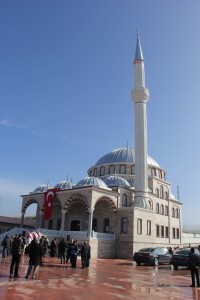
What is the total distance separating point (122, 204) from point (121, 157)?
8.51 m

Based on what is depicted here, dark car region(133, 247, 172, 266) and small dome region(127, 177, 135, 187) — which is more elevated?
small dome region(127, 177, 135, 187)

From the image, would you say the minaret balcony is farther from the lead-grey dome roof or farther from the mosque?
the lead-grey dome roof

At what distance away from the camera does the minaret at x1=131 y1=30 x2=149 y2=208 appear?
27844 millimetres

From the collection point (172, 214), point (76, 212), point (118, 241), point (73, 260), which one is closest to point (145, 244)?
point (118, 241)

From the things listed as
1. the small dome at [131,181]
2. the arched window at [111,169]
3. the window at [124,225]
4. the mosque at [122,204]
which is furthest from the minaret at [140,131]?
the arched window at [111,169]

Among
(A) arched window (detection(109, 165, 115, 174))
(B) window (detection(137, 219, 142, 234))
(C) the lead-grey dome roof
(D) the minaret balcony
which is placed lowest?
(B) window (detection(137, 219, 142, 234))

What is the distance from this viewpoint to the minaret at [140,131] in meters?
27.8

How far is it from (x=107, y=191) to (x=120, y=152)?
11783mm

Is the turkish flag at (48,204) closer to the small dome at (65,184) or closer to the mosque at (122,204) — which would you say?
the mosque at (122,204)

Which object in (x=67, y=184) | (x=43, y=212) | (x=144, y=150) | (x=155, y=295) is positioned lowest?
(x=155, y=295)

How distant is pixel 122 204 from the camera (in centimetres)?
2855

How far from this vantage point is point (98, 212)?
28.2 m

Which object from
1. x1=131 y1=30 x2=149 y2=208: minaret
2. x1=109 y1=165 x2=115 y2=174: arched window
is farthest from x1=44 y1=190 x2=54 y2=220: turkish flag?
x1=109 y1=165 x2=115 y2=174: arched window

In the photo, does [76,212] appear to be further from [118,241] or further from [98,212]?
[118,241]
